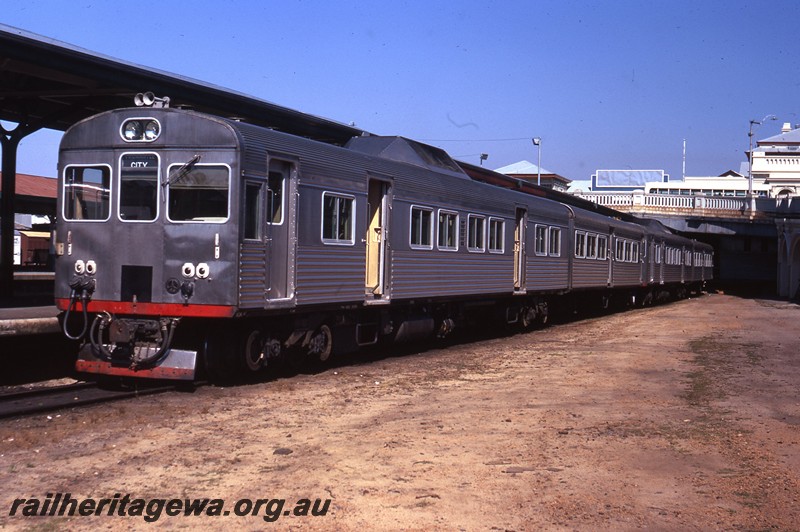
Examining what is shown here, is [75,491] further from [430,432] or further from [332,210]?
[332,210]

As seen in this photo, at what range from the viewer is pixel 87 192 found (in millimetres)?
10930

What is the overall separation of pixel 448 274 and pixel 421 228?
4.79 feet

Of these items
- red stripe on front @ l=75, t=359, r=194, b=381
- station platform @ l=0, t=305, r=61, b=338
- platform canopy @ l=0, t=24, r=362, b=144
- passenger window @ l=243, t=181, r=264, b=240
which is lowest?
red stripe on front @ l=75, t=359, r=194, b=381

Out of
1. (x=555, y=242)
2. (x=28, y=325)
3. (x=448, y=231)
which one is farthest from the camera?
(x=555, y=242)

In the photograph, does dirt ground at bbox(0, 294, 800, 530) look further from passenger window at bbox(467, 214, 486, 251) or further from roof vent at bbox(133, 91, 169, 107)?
passenger window at bbox(467, 214, 486, 251)

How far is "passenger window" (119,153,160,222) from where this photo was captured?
10.6 meters

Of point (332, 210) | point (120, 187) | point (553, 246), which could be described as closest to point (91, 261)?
point (120, 187)

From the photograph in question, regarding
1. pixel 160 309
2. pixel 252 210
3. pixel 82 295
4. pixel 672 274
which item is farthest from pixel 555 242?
pixel 672 274

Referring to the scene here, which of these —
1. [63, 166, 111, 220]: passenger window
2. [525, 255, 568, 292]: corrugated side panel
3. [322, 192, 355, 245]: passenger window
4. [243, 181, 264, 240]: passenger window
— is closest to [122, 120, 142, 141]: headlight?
[63, 166, 111, 220]: passenger window

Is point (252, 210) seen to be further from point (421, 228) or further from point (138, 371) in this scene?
point (421, 228)

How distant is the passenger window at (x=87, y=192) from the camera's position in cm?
1084

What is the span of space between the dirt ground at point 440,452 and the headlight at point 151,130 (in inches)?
124

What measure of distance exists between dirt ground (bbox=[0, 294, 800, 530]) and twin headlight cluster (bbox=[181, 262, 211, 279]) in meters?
1.42

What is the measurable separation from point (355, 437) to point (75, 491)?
267 cm
